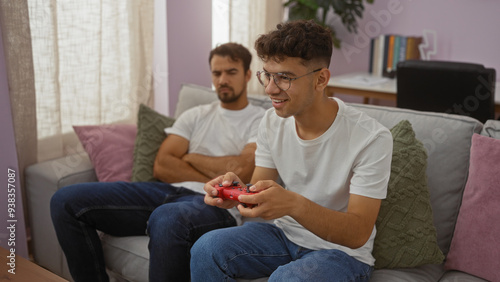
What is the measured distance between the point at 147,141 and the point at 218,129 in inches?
12.3

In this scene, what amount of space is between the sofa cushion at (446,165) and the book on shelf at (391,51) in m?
1.76

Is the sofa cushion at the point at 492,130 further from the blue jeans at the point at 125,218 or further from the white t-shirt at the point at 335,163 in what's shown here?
the blue jeans at the point at 125,218

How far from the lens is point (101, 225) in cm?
181

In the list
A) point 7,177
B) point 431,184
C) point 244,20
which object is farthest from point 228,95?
point 244,20

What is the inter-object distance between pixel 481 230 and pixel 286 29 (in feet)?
2.85

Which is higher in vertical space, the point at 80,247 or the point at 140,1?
the point at 140,1

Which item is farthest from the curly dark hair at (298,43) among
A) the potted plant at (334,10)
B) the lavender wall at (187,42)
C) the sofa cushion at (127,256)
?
the potted plant at (334,10)

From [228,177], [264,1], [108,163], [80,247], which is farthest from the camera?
[264,1]

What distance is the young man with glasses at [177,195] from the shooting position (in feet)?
5.27

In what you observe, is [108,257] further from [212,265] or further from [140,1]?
[140,1]

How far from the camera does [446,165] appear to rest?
169 centimetres

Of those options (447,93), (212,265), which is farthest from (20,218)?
(447,93)

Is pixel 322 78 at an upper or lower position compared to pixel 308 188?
upper

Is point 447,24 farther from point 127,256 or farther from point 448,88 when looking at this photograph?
point 127,256
